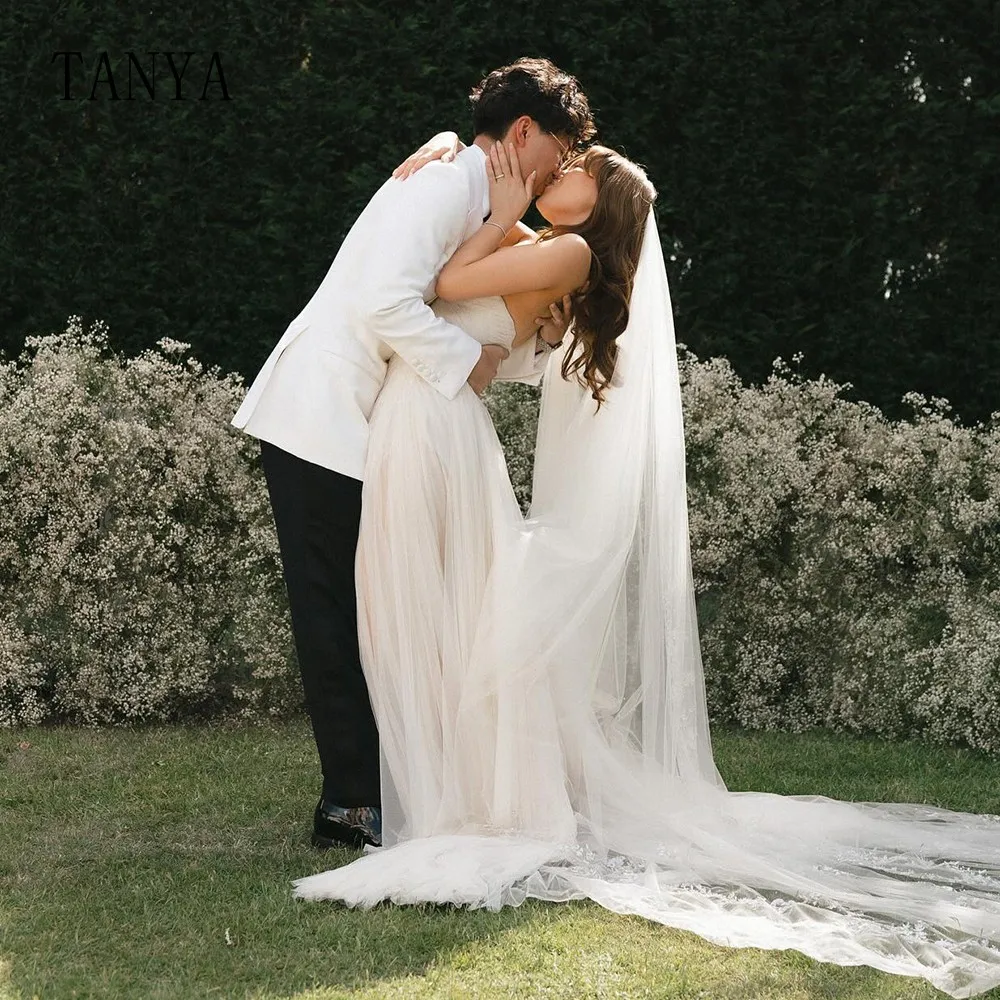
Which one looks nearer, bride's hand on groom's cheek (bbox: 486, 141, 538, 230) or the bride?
the bride

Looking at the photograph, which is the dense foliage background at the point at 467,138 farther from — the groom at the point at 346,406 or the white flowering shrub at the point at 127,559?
the groom at the point at 346,406

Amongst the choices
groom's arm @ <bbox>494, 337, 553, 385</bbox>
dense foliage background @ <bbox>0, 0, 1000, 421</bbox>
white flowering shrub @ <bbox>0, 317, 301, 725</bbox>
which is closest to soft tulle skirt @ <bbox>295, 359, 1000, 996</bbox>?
groom's arm @ <bbox>494, 337, 553, 385</bbox>

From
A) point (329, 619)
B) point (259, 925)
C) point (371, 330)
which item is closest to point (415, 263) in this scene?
point (371, 330)

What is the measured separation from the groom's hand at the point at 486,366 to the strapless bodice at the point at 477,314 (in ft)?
0.14

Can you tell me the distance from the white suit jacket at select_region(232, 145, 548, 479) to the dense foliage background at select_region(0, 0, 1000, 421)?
2.51m

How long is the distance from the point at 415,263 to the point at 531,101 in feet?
1.87

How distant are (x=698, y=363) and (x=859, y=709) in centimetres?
157

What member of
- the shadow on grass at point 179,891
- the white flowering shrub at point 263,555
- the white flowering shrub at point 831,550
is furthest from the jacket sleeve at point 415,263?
the white flowering shrub at point 831,550

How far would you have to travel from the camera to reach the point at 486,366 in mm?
3752

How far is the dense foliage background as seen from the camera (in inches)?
237

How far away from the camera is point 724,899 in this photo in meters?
3.18

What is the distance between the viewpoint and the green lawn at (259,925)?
275cm

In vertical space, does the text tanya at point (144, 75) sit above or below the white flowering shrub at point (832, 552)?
above

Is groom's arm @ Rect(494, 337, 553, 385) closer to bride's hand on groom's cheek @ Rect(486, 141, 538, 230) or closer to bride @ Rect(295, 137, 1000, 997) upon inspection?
bride @ Rect(295, 137, 1000, 997)
